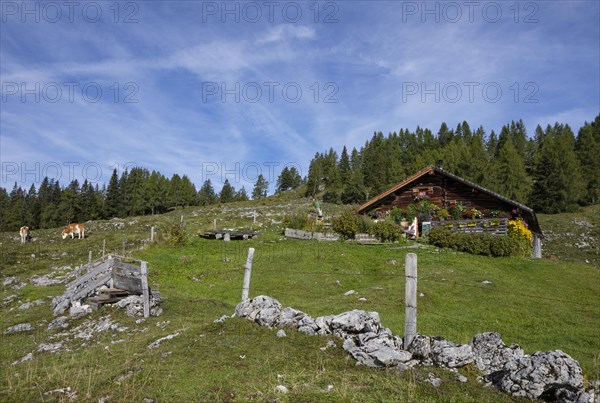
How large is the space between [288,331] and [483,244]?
19.5 metres

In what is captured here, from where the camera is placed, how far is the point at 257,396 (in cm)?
600

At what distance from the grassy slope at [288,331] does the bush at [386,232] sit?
7.60 feet

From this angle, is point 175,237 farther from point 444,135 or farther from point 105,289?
point 444,135

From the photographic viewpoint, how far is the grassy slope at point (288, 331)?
643 cm

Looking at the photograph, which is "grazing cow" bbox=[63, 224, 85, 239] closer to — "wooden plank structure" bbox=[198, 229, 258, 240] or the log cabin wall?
"wooden plank structure" bbox=[198, 229, 258, 240]

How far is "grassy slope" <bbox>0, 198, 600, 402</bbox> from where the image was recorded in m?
6.43

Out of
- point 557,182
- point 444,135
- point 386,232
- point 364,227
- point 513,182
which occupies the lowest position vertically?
point 386,232

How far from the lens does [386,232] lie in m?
27.9

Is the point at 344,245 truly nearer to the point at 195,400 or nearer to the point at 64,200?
the point at 195,400

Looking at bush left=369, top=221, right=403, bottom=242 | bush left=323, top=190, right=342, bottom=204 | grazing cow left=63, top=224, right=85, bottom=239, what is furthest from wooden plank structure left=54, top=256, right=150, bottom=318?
bush left=323, top=190, right=342, bottom=204

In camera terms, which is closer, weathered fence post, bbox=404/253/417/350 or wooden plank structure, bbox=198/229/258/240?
weathered fence post, bbox=404/253/417/350

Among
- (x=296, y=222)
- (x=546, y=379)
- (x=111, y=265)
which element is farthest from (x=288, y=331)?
(x=296, y=222)

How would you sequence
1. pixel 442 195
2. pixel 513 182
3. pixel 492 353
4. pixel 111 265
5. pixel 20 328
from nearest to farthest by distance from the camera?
pixel 492 353 < pixel 20 328 < pixel 111 265 < pixel 442 195 < pixel 513 182

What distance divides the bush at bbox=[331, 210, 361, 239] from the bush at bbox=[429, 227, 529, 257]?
5992 millimetres
